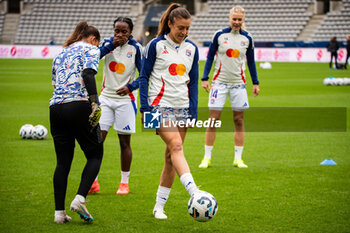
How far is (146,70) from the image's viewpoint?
231 inches

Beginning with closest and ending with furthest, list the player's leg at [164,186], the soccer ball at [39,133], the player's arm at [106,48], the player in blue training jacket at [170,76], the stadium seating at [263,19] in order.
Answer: the player in blue training jacket at [170,76]
the player's leg at [164,186]
the player's arm at [106,48]
the soccer ball at [39,133]
the stadium seating at [263,19]

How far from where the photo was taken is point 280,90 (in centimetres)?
2292

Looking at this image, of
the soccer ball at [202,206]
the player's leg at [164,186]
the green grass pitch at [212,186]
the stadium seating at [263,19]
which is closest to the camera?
the soccer ball at [202,206]

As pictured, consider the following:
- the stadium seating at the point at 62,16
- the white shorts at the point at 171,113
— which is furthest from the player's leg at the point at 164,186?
the stadium seating at the point at 62,16

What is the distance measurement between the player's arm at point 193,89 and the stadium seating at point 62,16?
52865mm

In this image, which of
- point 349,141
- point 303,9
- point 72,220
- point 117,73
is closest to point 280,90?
point 349,141

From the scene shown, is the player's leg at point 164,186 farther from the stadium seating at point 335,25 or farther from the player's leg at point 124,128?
the stadium seating at point 335,25

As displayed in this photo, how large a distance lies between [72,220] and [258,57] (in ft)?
126

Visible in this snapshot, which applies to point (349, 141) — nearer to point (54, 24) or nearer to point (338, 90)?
point (338, 90)

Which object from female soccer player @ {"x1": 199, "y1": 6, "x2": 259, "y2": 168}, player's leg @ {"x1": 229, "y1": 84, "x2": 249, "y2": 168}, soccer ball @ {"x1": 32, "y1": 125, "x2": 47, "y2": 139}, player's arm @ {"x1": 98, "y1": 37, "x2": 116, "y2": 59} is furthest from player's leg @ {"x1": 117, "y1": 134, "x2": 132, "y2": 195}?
soccer ball @ {"x1": 32, "y1": 125, "x2": 47, "y2": 139}

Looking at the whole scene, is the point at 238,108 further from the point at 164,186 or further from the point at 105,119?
the point at 164,186

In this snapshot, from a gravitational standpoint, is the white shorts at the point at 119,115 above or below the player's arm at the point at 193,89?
below

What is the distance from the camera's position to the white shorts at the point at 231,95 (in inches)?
356

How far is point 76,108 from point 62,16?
58.3 meters
